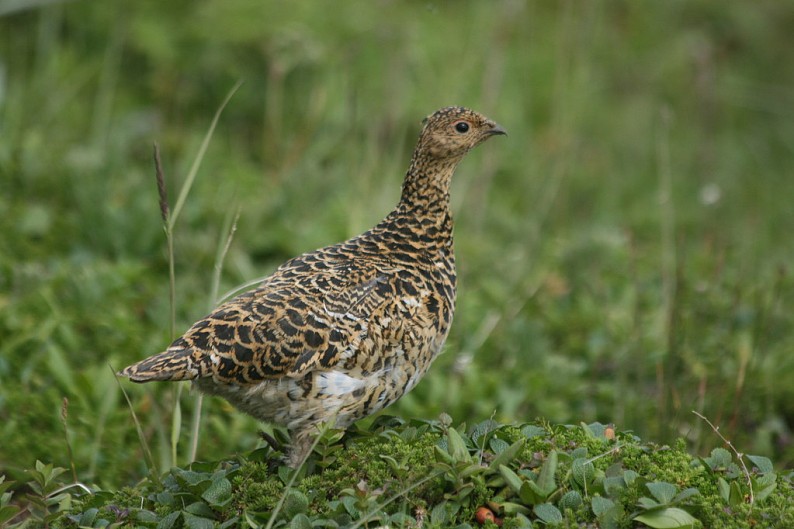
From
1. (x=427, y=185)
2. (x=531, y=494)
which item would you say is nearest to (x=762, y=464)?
(x=531, y=494)

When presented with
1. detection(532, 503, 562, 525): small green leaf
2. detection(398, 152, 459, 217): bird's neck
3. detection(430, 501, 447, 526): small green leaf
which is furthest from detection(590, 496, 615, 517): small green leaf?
detection(398, 152, 459, 217): bird's neck

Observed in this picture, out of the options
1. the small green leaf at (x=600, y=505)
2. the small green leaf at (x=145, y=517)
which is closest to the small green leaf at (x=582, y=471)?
the small green leaf at (x=600, y=505)

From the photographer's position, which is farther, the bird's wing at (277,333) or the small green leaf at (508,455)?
the bird's wing at (277,333)

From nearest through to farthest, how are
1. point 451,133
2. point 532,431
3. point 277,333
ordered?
point 532,431
point 277,333
point 451,133

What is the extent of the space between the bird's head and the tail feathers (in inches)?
60.0

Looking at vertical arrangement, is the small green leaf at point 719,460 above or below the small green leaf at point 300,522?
above

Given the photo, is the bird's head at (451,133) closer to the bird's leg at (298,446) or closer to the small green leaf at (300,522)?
the bird's leg at (298,446)

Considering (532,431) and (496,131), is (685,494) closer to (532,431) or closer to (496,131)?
(532,431)

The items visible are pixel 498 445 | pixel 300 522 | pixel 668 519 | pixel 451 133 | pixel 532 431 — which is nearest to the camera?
pixel 668 519

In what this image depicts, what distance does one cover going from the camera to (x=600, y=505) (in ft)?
10.0

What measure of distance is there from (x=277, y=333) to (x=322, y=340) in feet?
0.56

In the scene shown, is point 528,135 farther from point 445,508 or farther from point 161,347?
point 445,508

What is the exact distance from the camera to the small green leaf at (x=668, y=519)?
2.96 meters

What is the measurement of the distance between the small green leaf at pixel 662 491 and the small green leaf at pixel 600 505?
0.13 metres
